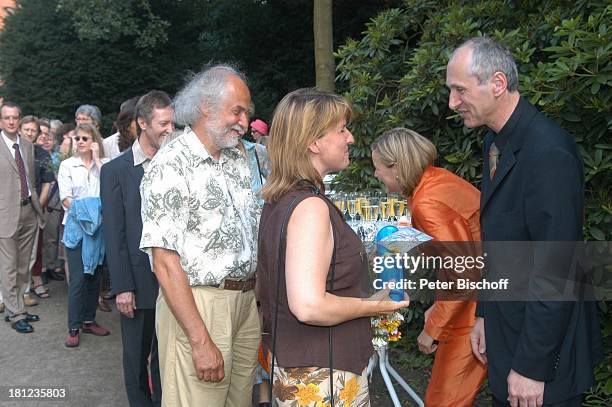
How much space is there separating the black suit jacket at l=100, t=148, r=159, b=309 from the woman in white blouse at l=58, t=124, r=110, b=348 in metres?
2.22

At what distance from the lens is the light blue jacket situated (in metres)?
5.68

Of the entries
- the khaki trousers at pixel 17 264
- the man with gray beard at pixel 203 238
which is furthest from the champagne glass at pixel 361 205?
the khaki trousers at pixel 17 264

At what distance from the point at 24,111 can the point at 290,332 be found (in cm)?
1835

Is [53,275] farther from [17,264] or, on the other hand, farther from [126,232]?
[126,232]

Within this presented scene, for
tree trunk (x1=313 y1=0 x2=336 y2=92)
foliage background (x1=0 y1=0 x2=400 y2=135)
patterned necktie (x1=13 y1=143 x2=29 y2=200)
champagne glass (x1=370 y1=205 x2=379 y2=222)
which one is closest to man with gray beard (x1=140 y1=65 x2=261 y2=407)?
champagne glass (x1=370 y1=205 x2=379 y2=222)

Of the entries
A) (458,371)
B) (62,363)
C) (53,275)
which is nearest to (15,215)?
(62,363)

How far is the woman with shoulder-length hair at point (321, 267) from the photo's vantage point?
2.04 metres

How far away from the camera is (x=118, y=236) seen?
12.6 feet

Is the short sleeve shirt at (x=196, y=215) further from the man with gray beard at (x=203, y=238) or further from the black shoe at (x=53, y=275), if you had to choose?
the black shoe at (x=53, y=275)

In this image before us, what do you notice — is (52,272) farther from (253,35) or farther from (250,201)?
(253,35)

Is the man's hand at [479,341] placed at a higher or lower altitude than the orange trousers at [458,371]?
higher

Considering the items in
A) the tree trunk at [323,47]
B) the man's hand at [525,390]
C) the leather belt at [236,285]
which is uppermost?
the tree trunk at [323,47]

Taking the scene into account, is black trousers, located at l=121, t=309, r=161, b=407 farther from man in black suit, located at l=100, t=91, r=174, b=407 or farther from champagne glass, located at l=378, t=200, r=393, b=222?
champagne glass, located at l=378, t=200, r=393, b=222

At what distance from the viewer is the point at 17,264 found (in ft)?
21.6
